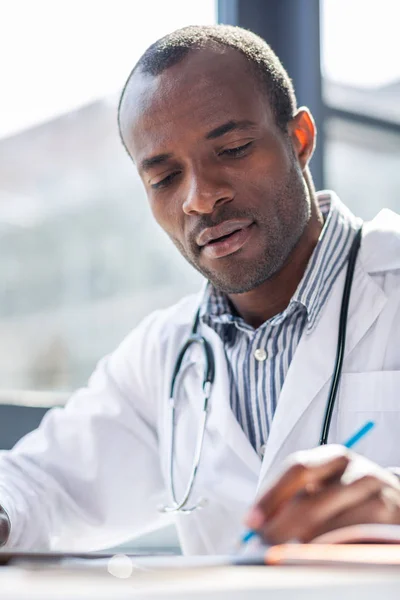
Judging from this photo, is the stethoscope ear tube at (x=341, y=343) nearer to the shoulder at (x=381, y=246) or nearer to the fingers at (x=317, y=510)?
the shoulder at (x=381, y=246)

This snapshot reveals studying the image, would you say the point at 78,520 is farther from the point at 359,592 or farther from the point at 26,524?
the point at 359,592

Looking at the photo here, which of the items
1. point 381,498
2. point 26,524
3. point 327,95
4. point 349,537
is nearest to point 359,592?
point 349,537

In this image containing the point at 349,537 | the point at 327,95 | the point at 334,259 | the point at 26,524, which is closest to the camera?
the point at 349,537

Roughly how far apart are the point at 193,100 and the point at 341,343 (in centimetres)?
43

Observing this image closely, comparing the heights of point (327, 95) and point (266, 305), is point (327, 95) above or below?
above

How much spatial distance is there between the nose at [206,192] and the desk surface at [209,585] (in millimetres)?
746

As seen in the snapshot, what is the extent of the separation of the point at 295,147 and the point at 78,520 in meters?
0.72

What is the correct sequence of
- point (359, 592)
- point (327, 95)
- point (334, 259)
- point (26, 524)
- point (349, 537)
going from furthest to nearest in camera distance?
point (327, 95)
point (334, 259)
point (26, 524)
point (349, 537)
point (359, 592)

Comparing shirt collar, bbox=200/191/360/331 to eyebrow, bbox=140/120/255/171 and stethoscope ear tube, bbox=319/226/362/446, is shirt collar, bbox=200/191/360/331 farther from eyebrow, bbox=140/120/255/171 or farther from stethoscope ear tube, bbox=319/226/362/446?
eyebrow, bbox=140/120/255/171

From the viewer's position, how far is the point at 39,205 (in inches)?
60.0

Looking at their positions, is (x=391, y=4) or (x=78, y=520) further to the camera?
(x=391, y=4)

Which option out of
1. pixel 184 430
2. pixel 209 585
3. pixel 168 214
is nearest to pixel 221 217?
pixel 168 214

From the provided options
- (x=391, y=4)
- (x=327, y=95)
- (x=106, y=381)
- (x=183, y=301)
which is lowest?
(x=106, y=381)

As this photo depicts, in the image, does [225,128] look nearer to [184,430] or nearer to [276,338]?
[276,338]
